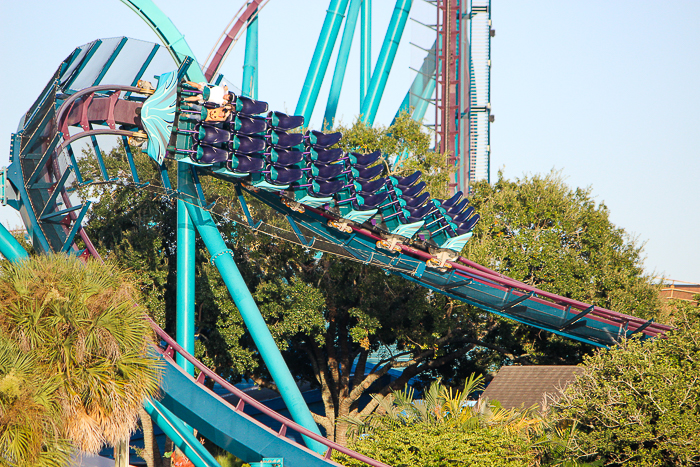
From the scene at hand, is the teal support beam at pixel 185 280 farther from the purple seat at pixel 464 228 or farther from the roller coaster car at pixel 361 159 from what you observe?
the purple seat at pixel 464 228

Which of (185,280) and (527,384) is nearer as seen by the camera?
(185,280)

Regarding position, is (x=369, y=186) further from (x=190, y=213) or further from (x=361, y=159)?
(x=190, y=213)

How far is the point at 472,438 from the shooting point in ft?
38.4

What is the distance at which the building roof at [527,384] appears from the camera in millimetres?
Result: 16984

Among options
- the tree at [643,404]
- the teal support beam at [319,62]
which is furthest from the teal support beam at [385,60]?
the tree at [643,404]

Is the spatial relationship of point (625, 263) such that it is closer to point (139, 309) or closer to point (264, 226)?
point (264, 226)

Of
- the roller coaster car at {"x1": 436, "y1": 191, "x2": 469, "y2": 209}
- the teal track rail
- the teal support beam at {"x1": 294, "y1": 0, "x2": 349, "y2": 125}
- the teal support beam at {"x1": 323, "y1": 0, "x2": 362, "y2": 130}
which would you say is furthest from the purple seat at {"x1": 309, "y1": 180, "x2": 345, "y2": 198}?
the teal support beam at {"x1": 323, "y1": 0, "x2": 362, "y2": 130}

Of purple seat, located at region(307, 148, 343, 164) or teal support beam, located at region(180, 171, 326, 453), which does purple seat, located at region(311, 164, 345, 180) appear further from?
teal support beam, located at region(180, 171, 326, 453)

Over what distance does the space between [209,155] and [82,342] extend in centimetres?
488

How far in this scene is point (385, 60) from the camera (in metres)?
22.8

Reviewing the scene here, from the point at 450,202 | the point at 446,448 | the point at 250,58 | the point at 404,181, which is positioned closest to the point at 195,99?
the point at 404,181

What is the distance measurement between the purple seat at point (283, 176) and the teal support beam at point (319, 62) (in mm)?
7357

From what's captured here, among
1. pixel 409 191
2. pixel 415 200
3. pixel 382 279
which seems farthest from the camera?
pixel 382 279

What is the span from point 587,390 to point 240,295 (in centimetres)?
654
